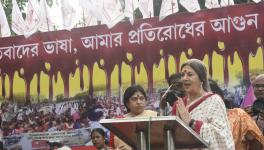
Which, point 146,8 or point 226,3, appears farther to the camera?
point 146,8

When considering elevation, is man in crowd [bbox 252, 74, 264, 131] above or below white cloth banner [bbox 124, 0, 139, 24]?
below

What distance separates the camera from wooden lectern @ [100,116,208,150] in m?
2.57

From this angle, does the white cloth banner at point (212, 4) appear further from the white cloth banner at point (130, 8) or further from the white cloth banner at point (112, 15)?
the white cloth banner at point (112, 15)

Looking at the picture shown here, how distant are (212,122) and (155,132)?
0.40 meters

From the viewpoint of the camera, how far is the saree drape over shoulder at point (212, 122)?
2.88 metres

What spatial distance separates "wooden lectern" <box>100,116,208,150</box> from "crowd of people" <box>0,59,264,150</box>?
16 centimetres

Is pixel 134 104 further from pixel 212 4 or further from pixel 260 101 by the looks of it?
pixel 212 4

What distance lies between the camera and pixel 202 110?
3014mm

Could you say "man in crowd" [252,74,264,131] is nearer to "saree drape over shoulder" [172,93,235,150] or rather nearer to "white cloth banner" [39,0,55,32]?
"saree drape over shoulder" [172,93,235,150]

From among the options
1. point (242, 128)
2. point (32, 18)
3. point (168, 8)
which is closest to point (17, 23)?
point (32, 18)

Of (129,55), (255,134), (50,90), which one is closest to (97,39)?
(129,55)

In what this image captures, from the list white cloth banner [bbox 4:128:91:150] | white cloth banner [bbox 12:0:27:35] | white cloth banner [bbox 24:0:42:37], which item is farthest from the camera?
white cloth banner [bbox 12:0:27:35]

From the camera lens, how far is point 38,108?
24.6ft

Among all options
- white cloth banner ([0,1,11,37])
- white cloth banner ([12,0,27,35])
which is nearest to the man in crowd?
white cloth banner ([12,0,27,35])
